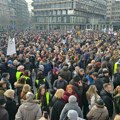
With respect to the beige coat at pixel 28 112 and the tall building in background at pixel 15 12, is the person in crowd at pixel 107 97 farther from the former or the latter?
the tall building in background at pixel 15 12

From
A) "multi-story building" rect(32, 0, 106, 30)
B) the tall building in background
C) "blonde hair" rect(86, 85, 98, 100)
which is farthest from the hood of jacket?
the tall building in background

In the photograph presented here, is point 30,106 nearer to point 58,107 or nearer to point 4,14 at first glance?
point 58,107

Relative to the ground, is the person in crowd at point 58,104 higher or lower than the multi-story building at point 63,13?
lower

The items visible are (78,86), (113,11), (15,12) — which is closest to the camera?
(78,86)

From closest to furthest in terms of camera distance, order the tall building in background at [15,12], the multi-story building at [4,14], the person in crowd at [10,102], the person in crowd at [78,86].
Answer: the person in crowd at [10,102] → the person in crowd at [78,86] → the multi-story building at [4,14] → the tall building in background at [15,12]

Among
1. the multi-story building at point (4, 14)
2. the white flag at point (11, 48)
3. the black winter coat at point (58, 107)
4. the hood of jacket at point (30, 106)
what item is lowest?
the black winter coat at point (58, 107)

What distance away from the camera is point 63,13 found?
96.1 metres

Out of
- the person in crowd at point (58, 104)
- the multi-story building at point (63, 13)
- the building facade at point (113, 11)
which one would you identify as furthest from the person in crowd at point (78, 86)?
the building facade at point (113, 11)

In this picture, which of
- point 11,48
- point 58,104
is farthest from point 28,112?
point 11,48

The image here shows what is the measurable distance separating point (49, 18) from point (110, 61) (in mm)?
87401

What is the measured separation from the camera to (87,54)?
1528 centimetres

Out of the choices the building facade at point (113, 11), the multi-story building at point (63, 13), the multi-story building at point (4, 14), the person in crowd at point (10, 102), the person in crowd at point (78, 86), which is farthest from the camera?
the building facade at point (113, 11)

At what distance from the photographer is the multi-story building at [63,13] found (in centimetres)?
9444

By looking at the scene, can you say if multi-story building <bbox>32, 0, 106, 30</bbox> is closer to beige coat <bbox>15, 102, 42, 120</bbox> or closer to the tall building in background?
the tall building in background
